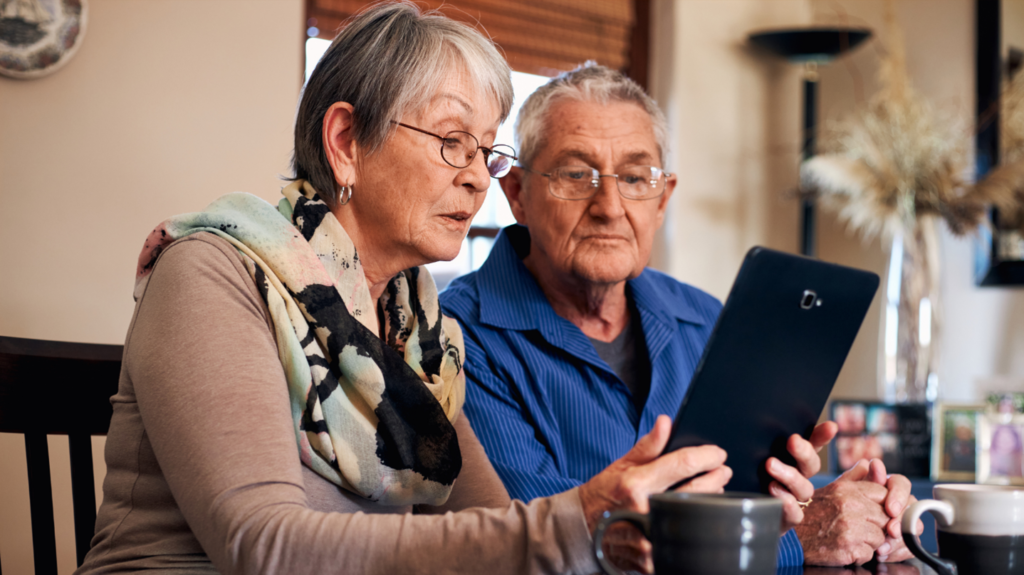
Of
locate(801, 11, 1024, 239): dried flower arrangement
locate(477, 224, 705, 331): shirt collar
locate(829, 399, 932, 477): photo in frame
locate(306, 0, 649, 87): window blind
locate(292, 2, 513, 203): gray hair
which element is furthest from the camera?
locate(306, 0, 649, 87): window blind

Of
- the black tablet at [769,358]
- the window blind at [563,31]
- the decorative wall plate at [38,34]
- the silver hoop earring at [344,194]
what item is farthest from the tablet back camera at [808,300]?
the window blind at [563,31]

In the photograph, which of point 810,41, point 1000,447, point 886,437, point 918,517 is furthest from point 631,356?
point 810,41

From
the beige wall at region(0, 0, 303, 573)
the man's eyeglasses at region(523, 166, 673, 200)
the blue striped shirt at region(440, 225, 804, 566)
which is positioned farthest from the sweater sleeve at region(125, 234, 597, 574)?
the beige wall at region(0, 0, 303, 573)

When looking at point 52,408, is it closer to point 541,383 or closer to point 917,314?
point 541,383

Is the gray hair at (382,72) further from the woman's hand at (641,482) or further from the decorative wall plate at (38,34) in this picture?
the decorative wall plate at (38,34)

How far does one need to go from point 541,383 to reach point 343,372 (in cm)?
48

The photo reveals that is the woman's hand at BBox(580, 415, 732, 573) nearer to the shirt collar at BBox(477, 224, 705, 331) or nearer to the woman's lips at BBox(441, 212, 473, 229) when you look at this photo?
the woman's lips at BBox(441, 212, 473, 229)

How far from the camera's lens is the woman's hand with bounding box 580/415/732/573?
76cm

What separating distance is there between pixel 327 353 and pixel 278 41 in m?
1.54

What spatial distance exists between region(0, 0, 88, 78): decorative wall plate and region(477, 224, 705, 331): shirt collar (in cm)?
116

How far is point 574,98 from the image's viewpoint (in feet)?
5.32

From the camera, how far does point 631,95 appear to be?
165 centimetres

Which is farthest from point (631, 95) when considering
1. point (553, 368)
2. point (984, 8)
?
point (984, 8)

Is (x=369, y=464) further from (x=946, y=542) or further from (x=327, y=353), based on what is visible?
(x=946, y=542)
